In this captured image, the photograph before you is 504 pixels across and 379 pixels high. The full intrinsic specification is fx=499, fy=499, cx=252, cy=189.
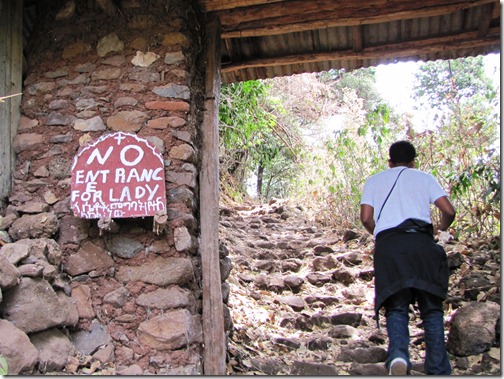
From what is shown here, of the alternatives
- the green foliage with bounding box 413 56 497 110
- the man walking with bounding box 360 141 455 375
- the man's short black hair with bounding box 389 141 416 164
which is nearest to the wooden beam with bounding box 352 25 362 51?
the man's short black hair with bounding box 389 141 416 164

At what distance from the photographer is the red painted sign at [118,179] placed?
321cm

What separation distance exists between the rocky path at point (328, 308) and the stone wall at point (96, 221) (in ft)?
2.63

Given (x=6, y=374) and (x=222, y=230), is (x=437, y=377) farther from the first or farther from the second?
(x=222, y=230)

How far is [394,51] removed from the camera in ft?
15.0

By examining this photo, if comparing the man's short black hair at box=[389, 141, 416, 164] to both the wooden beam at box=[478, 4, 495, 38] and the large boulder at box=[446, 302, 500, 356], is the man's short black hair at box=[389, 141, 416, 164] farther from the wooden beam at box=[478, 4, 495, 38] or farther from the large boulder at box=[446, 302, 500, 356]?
the wooden beam at box=[478, 4, 495, 38]

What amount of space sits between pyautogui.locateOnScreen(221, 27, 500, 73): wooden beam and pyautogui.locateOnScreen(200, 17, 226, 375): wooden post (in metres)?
0.87

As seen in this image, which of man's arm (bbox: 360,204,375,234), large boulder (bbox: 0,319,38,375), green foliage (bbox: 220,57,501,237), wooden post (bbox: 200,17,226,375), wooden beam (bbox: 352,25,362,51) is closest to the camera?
large boulder (bbox: 0,319,38,375)

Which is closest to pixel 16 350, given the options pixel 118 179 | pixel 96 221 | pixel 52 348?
pixel 52 348

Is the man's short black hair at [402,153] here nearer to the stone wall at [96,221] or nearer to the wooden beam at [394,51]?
the stone wall at [96,221]

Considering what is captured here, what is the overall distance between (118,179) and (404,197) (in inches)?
71.4

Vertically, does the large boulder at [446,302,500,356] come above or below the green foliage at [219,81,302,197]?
below

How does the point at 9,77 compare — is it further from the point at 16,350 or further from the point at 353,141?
the point at 353,141

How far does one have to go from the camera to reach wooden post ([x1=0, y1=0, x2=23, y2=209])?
3506mm

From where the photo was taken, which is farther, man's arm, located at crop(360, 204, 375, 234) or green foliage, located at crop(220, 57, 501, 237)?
green foliage, located at crop(220, 57, 501, 237)
